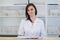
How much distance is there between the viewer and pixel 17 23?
2.75 meters

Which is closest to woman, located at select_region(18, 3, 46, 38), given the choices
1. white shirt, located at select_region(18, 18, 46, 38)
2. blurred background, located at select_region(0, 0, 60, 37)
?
white shirt, located at select_region(18, 18, 46, 38)

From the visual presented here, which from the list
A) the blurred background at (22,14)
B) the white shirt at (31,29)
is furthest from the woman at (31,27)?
the blurred background at (22,14)

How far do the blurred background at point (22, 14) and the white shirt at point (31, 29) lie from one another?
71 cm

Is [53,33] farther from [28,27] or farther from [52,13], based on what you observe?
[28,27]

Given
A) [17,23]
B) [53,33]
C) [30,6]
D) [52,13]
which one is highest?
[30,6]

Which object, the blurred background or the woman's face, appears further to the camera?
the blurred background

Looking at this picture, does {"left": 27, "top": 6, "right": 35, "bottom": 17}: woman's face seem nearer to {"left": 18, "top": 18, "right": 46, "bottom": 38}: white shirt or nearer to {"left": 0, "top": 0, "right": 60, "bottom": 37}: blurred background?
{"left": 18, "top": 18, "right": 46, "bottom": 38}: white shirt

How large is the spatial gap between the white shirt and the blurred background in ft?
2.32

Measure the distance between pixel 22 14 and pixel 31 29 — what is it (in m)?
0.84

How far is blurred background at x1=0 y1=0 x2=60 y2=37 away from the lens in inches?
104

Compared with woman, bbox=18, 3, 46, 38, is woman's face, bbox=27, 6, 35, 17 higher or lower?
higher

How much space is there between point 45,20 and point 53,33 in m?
0.31

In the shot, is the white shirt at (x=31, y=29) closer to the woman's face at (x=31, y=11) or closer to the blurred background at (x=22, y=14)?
the woman's face at (x=31, y=11)

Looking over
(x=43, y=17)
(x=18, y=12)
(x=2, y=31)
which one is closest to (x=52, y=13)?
(x=43, y=17)
